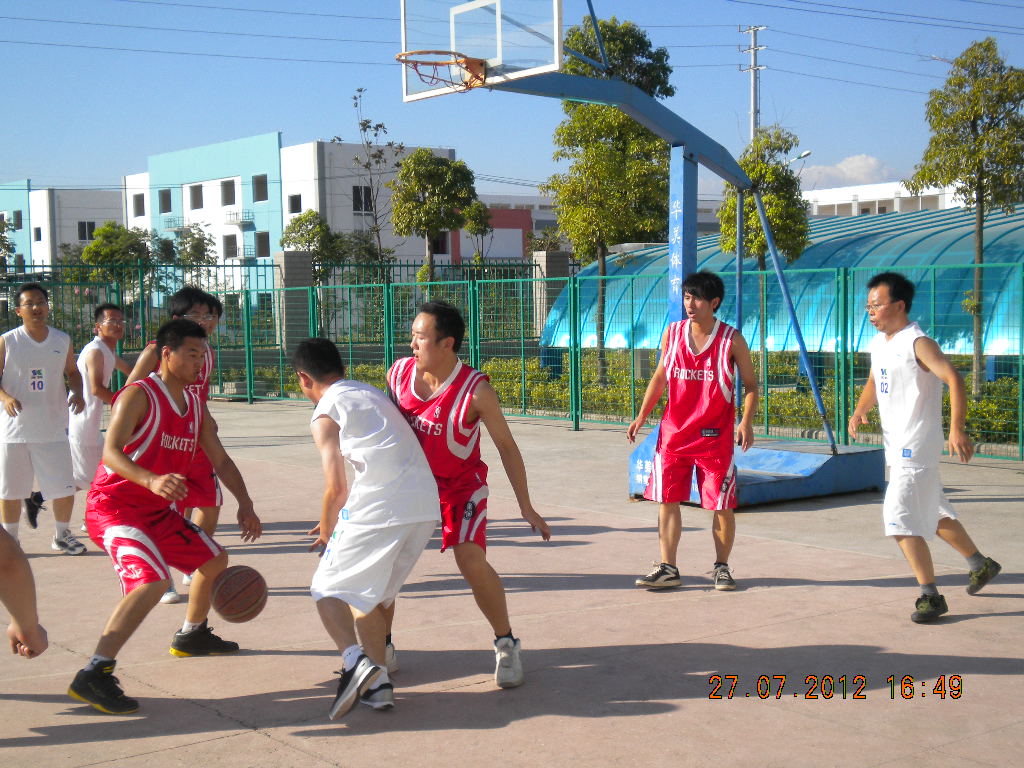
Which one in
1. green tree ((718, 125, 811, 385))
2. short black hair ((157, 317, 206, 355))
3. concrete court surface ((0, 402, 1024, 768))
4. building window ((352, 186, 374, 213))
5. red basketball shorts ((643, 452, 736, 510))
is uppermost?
building window ((352, 186, 374, 213))

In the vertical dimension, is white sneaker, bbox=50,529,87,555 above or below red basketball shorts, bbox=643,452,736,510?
below

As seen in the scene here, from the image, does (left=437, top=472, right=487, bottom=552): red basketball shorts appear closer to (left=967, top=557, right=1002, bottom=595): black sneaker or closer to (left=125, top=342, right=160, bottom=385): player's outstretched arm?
(left=125, top=342, right=160, bottom=385): player's outstretched arm

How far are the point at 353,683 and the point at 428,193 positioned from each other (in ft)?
77.7

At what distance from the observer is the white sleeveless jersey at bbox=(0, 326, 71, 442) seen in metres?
7.70

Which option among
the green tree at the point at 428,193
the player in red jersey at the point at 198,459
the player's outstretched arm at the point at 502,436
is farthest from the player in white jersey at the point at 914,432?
the green tree at the point at 428,193

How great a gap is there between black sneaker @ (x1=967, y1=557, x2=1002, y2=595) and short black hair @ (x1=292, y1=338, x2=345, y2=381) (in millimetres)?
3972

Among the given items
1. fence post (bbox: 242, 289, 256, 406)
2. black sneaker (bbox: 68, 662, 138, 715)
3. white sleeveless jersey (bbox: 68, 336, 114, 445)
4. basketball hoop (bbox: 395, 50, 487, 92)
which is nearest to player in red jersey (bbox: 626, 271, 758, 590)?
black sneaker (bbox: 68, 662, 138, 715)

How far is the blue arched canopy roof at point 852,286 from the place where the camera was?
656 inches

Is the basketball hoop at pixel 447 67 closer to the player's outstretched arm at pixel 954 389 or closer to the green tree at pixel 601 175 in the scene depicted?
the player's outstretched arm at pixel 954 389

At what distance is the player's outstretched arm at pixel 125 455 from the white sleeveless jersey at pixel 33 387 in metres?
3.08

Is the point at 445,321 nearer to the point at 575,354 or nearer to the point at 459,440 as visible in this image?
the point at 459,440

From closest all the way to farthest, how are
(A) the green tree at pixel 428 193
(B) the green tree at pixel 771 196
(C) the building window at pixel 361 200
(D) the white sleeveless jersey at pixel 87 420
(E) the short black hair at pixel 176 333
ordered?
(E) the short black hair at pixel 176 333 → (D) the white sleeveless jersey at pixel 87 420 → (B) the green tree at pixel 771 196 → (A) the green tree at pixel 428 193 → (C) the building window at pixel 361 200

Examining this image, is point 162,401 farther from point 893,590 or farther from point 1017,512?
point 1017,512

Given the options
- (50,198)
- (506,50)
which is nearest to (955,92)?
(506,50)
